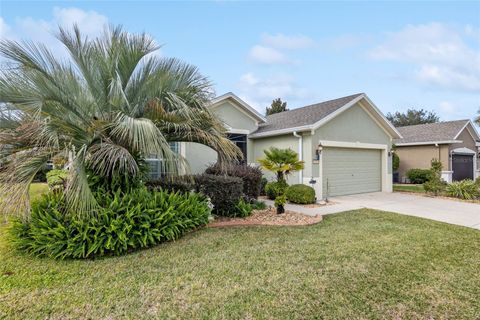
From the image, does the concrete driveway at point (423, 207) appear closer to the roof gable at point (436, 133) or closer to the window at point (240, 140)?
the window at point (240, 140)

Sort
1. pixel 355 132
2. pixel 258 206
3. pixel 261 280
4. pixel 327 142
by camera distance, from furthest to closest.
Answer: pixel 355 132, pixel 327 142, pixel 258 206, pixel 261 280

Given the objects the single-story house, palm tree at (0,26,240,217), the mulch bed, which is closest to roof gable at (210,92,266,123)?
the single-story house

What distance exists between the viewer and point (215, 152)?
1218 centimetres

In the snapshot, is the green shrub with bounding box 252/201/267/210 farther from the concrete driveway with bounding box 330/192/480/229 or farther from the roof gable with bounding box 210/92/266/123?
the roof gable with bounding box 210/92/266/123

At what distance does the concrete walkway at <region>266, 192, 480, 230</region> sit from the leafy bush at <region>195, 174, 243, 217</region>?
2603mm

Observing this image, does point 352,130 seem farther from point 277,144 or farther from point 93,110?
point 93,110

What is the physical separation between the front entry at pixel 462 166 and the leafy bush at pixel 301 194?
16092 millimetres

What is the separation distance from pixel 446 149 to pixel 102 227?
2288cm

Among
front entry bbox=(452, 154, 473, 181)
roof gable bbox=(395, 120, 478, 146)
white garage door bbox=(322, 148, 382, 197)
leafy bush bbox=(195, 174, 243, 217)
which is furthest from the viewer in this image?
front entry bbox=(452, 154, 473, 181)

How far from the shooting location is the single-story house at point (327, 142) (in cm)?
1203

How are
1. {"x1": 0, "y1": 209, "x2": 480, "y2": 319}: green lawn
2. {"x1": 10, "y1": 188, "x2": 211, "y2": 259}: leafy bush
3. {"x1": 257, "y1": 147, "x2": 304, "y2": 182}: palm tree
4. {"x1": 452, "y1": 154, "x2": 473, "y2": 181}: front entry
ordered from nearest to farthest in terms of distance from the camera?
1. {"x1": 0, "y1": 209, "x2": 480, "y2": 319}: green lawn
2. {"x1": 10, "y1": 188, "x2": 211, "y2": 259}: leafy bush
3. {"x1": 257, "y1": 147, "x2": 304, "y2": 182}: palm tree
4. {"x1": 452, "y1": 154, "x2": 473, "y2": 181}: front entry

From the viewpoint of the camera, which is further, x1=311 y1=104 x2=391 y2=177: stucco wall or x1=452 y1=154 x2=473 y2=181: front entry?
x1=452 y1=154 x2=473 y2=181: front entry

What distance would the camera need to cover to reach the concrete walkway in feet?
28.2

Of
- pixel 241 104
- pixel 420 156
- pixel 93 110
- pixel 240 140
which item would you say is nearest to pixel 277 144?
pixel 240 140
